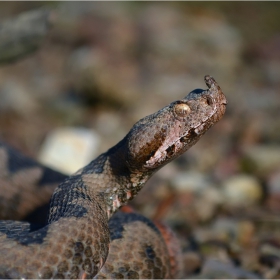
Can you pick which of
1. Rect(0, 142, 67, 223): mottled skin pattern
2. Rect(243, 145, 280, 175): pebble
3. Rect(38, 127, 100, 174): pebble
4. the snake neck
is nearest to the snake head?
the snake neck

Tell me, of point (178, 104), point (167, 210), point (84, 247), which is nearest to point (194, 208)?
point (167, 210)

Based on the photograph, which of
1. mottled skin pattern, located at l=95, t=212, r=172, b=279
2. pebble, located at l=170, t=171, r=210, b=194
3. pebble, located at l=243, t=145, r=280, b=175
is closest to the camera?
mottled skin pattern, located at l=95, t=212, r=172, b=279

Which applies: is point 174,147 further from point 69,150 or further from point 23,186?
point 69,150

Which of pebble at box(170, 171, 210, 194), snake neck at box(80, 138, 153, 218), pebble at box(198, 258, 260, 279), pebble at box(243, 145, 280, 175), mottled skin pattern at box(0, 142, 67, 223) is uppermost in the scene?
pebble at box(243, 145, 280, 175)

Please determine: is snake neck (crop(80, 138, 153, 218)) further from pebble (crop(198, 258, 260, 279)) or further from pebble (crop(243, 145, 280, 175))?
pebble (crop(243, 145, 280, 175))

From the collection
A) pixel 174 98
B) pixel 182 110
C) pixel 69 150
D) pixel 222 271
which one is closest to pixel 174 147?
pixel 182 110

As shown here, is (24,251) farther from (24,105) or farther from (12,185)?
(24,105)
